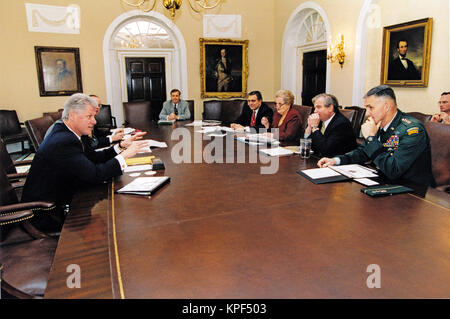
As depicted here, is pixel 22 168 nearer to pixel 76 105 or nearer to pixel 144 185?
pixel 76 105

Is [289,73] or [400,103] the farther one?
[289,73]

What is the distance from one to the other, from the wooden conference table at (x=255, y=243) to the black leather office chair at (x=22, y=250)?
0.27m

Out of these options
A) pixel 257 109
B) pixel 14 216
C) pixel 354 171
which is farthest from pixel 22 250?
pixel 257 109

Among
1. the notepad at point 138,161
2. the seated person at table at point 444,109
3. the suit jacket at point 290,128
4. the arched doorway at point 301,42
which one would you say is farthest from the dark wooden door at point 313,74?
the notepad at point 138,161

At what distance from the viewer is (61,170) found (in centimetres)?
217

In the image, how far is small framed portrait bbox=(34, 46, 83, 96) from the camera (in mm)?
7023

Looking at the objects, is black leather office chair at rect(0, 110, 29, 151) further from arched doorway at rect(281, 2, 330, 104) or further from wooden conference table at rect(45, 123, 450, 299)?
arched doorway at rect(281, 2, 330, 104)

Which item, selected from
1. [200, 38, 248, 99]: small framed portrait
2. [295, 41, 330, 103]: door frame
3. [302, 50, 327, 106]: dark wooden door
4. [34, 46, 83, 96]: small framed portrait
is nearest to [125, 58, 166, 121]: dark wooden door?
[200, 38, 248, 99]: small framed portrait

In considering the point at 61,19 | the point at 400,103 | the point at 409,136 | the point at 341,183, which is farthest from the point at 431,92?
the point at 61,19

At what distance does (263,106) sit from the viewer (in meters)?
5.12

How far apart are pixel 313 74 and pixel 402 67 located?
8.78 ft

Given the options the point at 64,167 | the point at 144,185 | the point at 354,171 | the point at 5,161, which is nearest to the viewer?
the point at 144,185
